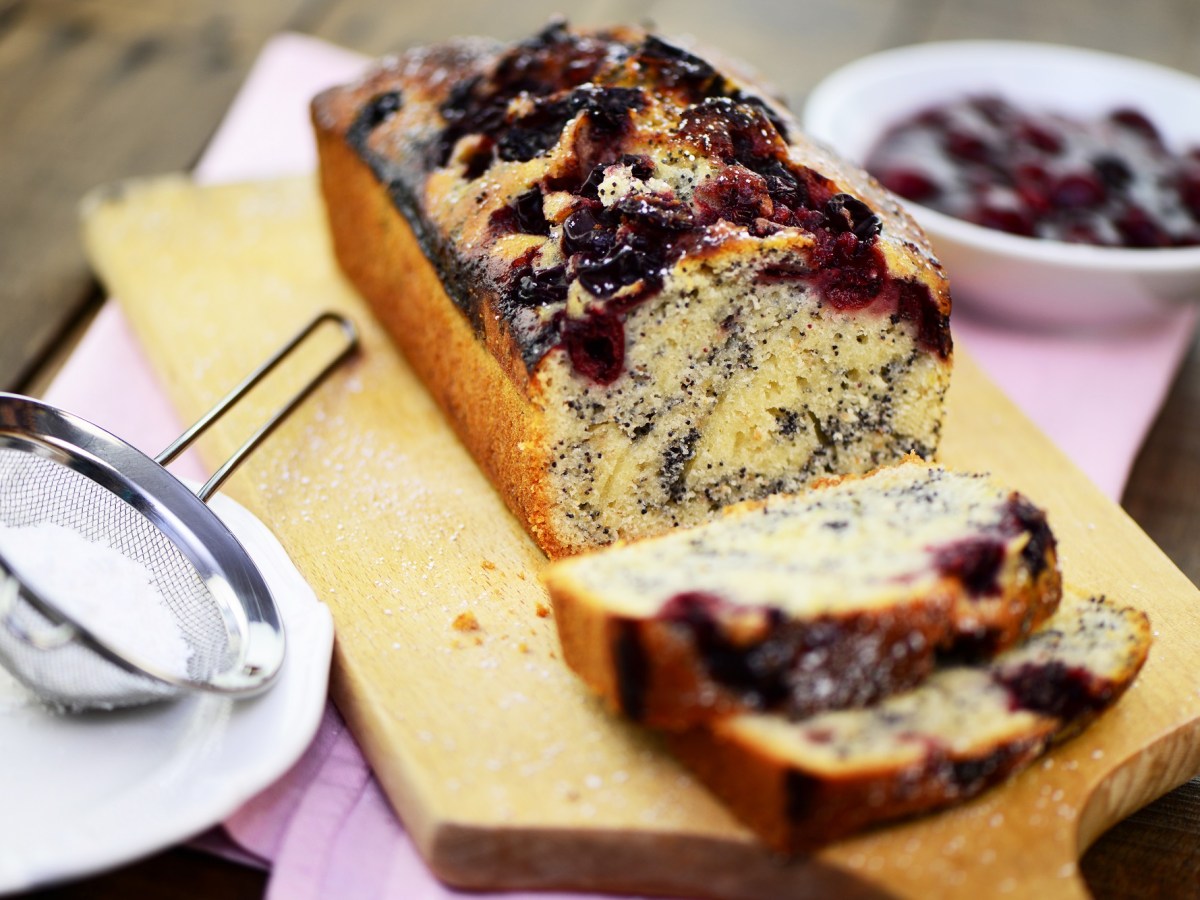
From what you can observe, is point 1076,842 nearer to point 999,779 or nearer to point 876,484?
point 999,779

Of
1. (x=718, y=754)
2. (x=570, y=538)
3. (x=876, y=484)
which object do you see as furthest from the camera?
(x=570, y=538)

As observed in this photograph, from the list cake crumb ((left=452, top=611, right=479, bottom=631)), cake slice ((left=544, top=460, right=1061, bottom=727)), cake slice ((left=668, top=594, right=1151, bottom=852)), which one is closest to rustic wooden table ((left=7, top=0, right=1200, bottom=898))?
cake slice ((left=668, top=594, right=1151, bottom=852))

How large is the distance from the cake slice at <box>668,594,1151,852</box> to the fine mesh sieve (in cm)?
85

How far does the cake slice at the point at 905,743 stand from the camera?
77.1 inches

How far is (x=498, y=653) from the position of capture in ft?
8.14

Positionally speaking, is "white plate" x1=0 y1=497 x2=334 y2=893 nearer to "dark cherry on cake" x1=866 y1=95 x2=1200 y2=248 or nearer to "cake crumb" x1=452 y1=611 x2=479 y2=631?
"cake crumb" x1=452 y1=611 x2=479 y2=631

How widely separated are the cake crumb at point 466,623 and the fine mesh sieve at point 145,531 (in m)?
0.37

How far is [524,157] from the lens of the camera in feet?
9.70

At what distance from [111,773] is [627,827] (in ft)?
2.93

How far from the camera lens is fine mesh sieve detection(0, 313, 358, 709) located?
2.22 metres

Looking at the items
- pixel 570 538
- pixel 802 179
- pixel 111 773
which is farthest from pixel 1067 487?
pixel 111 773

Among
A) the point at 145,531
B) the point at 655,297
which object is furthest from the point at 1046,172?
the point at 145,531

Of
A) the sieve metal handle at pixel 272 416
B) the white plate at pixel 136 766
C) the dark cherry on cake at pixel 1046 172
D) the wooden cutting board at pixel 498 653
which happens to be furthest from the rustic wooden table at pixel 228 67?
the white plate at pixel 136 766

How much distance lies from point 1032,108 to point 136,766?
143 inches
